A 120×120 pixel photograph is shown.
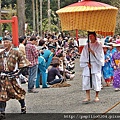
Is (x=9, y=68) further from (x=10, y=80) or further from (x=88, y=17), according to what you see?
(x=88, y=17)

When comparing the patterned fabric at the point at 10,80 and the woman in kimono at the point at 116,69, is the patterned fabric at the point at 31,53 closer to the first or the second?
the woman in kimono at the point at 116,69

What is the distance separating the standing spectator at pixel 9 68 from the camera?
8.23 meters

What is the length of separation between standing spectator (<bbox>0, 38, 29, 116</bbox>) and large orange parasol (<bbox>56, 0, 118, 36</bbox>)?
1328 millimetres

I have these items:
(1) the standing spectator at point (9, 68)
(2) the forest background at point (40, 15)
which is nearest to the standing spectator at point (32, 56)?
(1) the standing spectator at point (9, 68)

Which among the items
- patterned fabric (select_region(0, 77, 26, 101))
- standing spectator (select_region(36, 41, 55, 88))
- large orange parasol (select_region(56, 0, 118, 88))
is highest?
large orange parasol (select_region(56, 0, 118, 88))

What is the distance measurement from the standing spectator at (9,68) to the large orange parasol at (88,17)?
1.33 metres

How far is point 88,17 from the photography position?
28.7ft

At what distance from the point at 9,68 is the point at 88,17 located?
78.4 inches

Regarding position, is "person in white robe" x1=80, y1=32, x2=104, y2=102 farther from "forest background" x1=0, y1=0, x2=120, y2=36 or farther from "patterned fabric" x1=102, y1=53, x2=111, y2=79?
"forest background" x1=0, y1=0, x2=120, y2=36

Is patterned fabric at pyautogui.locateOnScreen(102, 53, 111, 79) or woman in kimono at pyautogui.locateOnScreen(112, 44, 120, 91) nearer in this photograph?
woman in kimono at pyautogui.locateOnScreen(112, 44, 120, 91)

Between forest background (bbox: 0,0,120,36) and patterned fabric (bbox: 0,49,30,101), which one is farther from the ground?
patterned fabric (bbox: 0,49,30,101)

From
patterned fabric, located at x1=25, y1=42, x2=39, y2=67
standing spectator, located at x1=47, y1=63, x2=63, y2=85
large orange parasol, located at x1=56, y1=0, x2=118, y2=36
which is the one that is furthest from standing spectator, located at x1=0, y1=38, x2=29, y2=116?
standing spectator, located at x1=47, y1=63, x2=63, y2=85

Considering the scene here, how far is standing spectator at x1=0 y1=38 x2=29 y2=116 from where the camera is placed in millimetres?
8234

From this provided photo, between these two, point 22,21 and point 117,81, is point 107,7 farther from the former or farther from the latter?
point 22,21
